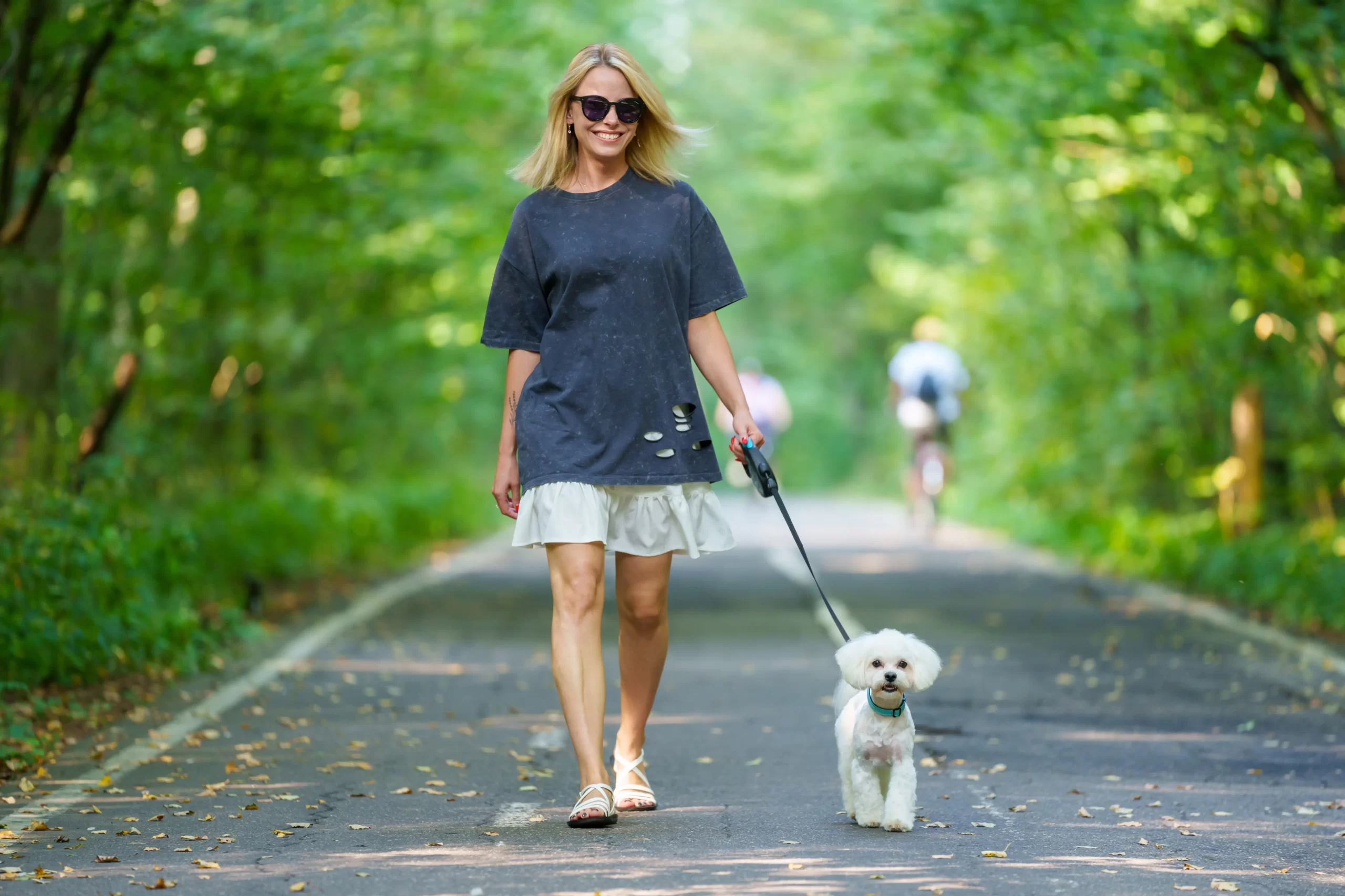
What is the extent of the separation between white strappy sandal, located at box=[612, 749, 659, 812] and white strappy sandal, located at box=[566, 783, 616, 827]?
1.01ft

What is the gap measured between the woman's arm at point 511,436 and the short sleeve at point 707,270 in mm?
548

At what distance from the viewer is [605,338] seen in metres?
5.91

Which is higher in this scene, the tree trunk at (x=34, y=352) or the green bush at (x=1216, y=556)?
the tree trunk at (x=34, y=352)

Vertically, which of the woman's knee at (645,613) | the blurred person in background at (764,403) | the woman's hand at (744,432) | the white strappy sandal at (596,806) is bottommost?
the white strappy sandal at (596,806)

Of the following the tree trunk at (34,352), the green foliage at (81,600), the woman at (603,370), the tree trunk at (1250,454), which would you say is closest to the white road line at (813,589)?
the woman at (603,370)

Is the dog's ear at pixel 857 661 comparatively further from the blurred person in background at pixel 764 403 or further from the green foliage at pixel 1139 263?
the blurred person in background at pixel 764 403

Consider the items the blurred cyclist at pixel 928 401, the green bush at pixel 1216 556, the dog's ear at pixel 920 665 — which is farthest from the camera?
the blurred cyclist at pixel 928 401

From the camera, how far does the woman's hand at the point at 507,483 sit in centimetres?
618

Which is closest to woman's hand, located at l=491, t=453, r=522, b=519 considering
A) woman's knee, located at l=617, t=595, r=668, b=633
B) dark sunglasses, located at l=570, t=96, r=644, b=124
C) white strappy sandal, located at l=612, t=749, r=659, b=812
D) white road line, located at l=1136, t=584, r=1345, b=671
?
woman's knee, located at l=617, t=595, r=668, b=633

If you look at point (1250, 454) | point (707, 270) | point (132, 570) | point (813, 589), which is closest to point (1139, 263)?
point (1250, 454)

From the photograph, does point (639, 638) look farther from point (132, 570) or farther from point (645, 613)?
point (132, 570)

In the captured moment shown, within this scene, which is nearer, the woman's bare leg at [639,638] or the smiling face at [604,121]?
the smiling face at [604,121]

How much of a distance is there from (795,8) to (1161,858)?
128ft

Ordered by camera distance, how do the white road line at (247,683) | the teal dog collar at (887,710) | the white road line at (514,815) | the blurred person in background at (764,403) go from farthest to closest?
the blurred person in background at (764,403) → the white road line at (247,683) → the white road line at (514,815) → the teal dog collar at (887,710)
